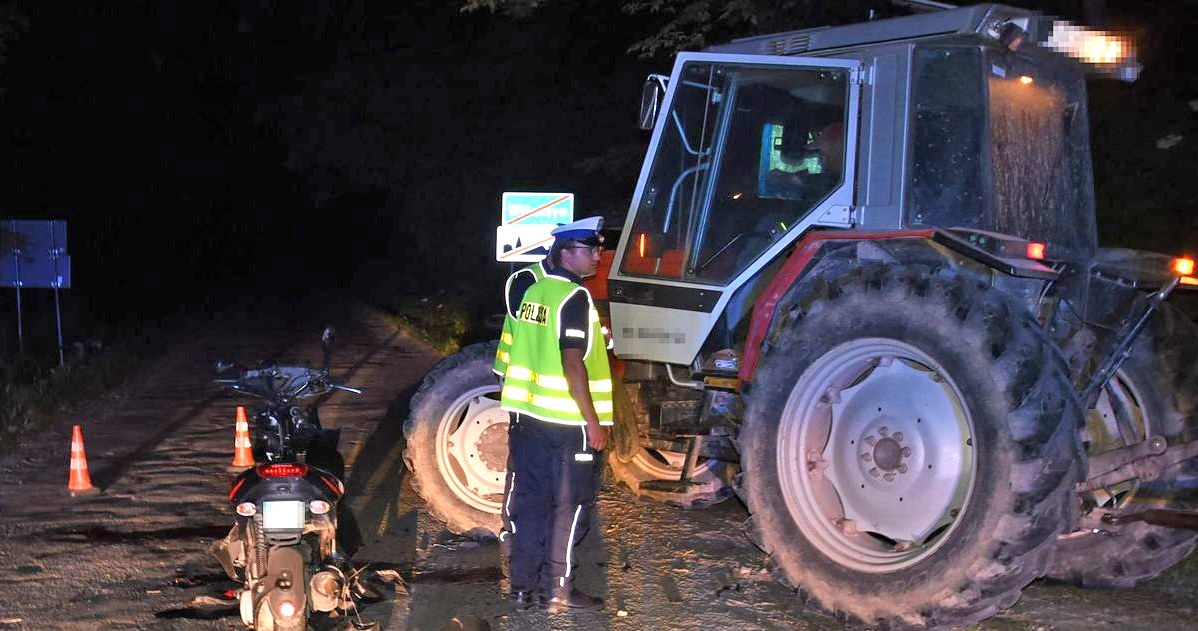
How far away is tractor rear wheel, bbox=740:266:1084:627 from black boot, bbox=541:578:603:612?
3.41 feet

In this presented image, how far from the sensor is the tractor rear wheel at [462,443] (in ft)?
22.7

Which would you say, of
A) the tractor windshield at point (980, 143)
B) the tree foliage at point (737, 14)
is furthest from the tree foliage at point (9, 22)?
the tractor windshield at point (980, 143)

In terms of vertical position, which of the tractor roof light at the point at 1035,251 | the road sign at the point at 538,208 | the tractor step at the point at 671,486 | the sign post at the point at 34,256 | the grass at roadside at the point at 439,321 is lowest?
the grass at roadside at the point at 439,321

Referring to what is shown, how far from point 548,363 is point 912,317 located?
1842 millimetres

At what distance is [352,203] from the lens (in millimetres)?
52219

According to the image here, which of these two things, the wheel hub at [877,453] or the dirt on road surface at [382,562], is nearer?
the wheel hub at [877,453]

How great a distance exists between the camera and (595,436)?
5699 millimetres

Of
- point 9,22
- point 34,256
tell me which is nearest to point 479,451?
point 34,256

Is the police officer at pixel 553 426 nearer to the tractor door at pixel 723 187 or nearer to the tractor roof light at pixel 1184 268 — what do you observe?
the tractor door at pixel 723 187

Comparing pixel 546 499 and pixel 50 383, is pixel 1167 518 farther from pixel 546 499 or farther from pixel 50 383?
pixel 50 383

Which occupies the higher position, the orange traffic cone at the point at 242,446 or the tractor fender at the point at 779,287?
the tractor fender at the point at 779,287

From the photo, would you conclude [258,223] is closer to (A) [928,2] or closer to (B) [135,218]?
(B) [135,218]

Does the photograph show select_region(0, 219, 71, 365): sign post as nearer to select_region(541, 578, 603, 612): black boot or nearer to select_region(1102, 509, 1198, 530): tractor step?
select_region(541, 578, 603, 612): black boot

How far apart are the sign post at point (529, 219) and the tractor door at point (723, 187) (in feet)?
13.3
